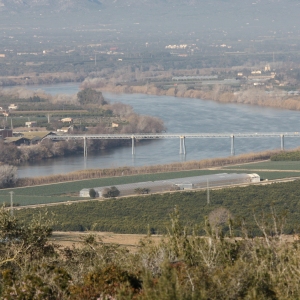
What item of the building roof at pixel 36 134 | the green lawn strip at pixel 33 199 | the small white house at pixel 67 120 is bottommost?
the small white house at pixel 67 120

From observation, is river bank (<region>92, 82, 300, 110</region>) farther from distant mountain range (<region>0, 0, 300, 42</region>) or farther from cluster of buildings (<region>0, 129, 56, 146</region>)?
distant mountain range (<region>0, 0, 300, 42</region>)

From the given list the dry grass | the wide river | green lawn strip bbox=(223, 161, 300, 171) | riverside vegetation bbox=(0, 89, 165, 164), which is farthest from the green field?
riverside vegetation bbox=(0, 89, 165, 164)

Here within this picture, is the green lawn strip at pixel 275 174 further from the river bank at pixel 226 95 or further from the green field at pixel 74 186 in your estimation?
the river bank at pixel 226 95

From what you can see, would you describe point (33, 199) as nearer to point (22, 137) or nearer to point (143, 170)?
point (143, 170)

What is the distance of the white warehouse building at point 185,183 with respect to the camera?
11937 mm

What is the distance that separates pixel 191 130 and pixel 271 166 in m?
5.07

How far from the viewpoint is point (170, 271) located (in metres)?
3.75

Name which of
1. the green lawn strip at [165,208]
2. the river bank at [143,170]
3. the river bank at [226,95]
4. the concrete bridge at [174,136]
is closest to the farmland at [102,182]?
the river bank at [143,170]

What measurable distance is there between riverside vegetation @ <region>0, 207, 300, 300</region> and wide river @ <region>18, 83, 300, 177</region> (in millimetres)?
9563

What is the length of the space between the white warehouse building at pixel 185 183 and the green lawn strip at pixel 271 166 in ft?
3.59

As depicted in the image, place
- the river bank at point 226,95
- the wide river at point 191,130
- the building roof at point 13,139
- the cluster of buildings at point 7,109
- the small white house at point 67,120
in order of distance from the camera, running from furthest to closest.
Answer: the river bank at point 226,95
the cluster of buildings at point 7,109
the small white house at point 67,120
the building roof at point 13,139
the wide river at point 191,130

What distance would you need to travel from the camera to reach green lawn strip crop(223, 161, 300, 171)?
13845mm

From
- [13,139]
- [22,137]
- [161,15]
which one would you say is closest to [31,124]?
[22,137]

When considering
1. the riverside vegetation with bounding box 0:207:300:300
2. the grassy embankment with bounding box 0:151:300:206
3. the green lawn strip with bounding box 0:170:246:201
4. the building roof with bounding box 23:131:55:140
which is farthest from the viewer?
the building roof with bounding box 23:131:55:140
